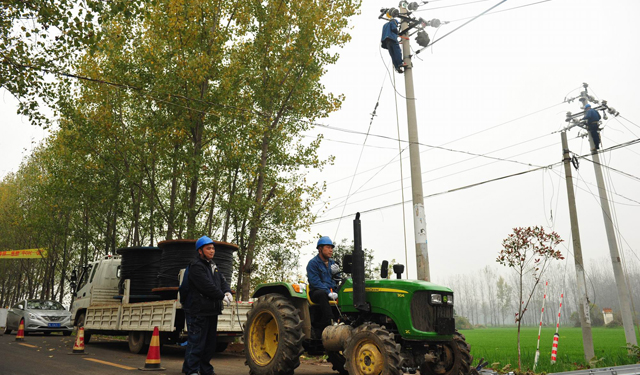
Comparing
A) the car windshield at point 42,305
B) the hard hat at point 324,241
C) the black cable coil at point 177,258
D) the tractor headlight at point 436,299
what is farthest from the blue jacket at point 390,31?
the car windshield at point 42,305

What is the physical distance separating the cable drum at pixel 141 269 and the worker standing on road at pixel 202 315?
7.46 m

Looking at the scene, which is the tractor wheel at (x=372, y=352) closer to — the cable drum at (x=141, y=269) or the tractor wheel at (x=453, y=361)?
the tractor wheel at (x=453, y=361)

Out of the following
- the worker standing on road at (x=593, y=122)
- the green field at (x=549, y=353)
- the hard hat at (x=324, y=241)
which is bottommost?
the green field at (x=549, y=353)

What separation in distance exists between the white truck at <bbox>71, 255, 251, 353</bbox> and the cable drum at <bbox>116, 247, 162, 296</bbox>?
0.54 meters

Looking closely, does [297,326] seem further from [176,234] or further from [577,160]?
[176,234]

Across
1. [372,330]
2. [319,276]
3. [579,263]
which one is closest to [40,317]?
[319,276]

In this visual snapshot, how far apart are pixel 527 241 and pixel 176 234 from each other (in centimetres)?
1422

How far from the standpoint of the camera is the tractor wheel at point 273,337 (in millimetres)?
7215

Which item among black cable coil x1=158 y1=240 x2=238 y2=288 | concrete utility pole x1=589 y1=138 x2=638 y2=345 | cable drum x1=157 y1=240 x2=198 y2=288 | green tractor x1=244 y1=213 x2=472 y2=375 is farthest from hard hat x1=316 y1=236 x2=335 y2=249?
concrete utility pole x1=589 y1=138 x2=638 y2=345

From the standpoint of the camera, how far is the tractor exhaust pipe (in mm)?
6805

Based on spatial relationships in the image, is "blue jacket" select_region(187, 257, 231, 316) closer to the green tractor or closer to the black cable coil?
the green tractor

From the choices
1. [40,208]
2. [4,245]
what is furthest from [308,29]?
[4,245]

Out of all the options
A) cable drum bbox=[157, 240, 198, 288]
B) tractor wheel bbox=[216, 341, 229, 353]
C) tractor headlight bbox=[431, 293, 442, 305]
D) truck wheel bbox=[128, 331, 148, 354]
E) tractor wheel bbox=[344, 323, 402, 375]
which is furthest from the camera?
cable drum bbox=[157, 240, 198, 288]

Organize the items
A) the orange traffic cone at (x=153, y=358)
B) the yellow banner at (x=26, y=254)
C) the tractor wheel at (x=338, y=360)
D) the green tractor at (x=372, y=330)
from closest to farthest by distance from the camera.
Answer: the green tractor at (x=372, y=330), the tractor wheel at (x=338, y=360), the orange traffic cone at (x=153, y=358), the yellow banner at (x=26, y=254)
